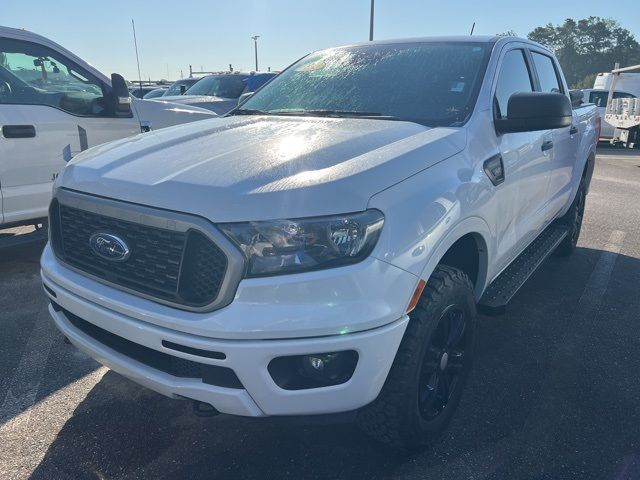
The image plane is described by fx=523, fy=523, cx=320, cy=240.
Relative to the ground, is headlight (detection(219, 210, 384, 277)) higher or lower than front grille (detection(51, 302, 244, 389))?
higher

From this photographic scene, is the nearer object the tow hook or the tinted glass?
the tow hook

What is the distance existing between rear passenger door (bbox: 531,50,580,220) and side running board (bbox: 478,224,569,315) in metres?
0.22

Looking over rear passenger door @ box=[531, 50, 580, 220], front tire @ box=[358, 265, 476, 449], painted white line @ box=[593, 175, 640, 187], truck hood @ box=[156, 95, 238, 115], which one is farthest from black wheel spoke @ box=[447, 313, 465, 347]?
painted white line @ box=[593, 175, 640, 187]

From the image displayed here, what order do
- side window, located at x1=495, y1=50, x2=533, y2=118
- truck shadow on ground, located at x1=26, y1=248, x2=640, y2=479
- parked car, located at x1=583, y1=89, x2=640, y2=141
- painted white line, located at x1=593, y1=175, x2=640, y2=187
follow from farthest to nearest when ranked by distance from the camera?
parked car, located at x1=583, y1=89, x2=640, y2=141 → painted white line, located at x1=593, y1=175, x2=640, y2=187 → side window, located at x1=495, y1=50, x2=533, y2=118 → truck shadow on ground, located at x1=26, y1=248, x2=640, y2=479

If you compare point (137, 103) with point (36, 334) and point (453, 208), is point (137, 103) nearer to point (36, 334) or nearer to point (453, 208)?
point (36, 334)

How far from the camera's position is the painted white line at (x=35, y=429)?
2.27 m

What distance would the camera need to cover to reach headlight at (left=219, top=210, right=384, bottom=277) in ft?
5.82

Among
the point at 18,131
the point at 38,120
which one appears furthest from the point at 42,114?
the point at 18,131

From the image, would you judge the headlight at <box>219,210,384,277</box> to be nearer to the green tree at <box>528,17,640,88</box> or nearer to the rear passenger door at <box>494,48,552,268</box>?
the rear passenger door at <box>494,48,552,268</box>

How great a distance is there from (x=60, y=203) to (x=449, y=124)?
1.83m

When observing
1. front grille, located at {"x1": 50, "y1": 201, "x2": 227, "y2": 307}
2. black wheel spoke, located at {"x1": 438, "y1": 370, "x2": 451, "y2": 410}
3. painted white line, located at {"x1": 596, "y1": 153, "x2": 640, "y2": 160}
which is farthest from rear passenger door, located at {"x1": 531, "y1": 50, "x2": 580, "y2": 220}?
painted white line, located at {"x1": 596, "y1": 153, "x2": 640, "y2": 160}

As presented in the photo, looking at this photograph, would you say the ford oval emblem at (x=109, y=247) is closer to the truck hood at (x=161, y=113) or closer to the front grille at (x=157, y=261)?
the front grille at (x=157, y=261)

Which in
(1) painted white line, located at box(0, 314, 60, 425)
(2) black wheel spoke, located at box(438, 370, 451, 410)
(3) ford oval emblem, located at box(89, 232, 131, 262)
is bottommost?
(1) painted white line, located at box(0, 314, 60, 425)

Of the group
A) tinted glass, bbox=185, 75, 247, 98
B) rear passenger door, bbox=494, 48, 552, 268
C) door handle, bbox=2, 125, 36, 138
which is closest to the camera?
rear passenger door, bbox=494, 48, 552, 268
